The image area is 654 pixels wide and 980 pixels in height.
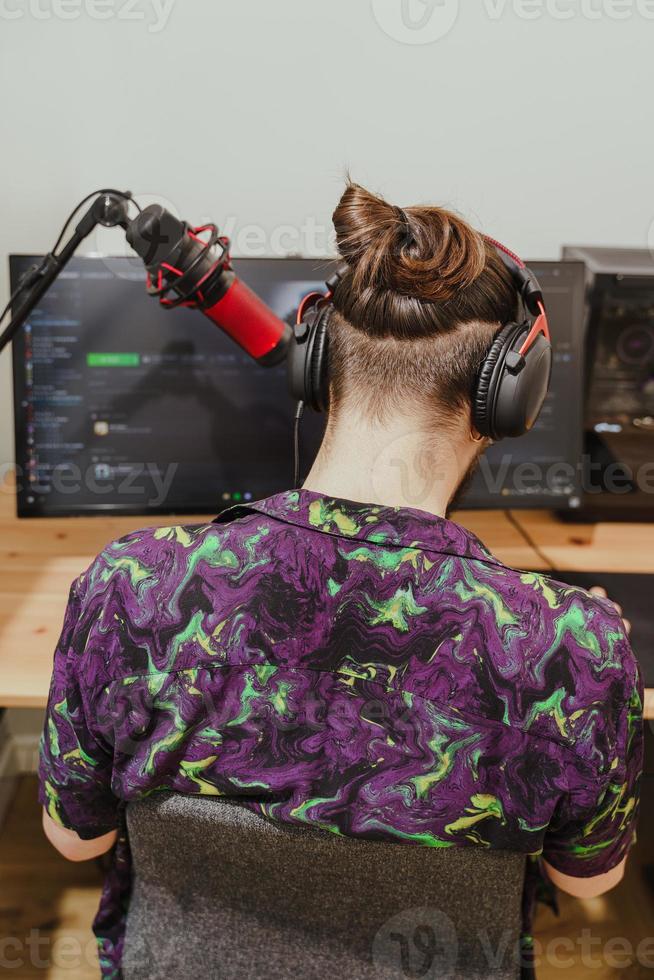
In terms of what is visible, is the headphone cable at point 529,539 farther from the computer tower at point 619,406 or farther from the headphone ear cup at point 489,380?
the headphone ear cup at point 489,380

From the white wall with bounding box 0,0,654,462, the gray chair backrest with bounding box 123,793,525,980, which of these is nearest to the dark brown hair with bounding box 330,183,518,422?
the gray chair backrest with bounding box 123,793,525,980

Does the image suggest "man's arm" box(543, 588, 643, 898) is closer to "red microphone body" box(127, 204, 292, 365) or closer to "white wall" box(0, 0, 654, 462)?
"red microphone body" box(127, 204, 292, 365)

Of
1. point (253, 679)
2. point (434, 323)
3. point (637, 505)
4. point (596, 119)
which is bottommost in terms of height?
point (637, 505)

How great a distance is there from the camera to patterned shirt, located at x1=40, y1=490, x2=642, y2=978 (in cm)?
67

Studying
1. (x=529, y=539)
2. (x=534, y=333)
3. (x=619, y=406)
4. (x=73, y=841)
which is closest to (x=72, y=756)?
(x=73, y=841)

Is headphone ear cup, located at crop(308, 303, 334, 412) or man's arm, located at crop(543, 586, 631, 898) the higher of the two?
headphone ear cup, located at crop(308, 303, 334, 412)

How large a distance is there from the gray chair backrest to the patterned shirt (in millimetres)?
28

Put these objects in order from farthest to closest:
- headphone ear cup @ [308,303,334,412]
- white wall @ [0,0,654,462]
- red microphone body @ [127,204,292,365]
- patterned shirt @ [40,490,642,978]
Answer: white wall @ [0,0,654,462] → red microphone body @ [127,204,292,365] → headphone ear cup @ [308,303,334,412] → patterned shirt @ [40,490,642,978]

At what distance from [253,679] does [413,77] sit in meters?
1.19

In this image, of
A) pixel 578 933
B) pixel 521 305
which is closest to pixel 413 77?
pixel 521 305

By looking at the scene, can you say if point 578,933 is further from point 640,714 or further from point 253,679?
point 253,679

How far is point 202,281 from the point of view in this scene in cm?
110

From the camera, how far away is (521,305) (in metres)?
0.92

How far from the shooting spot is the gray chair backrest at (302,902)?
707 millimetres
